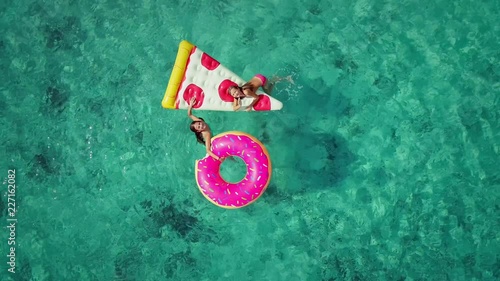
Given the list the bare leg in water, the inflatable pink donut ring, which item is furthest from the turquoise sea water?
the inflatable pink donut ring

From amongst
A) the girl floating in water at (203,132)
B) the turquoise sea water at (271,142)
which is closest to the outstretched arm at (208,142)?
the girl floating in water at (203,132)

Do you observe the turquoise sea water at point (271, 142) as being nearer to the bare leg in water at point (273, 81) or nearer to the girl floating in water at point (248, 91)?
the bare leg in water at point (273, 81)

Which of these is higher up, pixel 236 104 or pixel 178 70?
pixel 178 70

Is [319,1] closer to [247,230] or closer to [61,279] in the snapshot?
[247,230]

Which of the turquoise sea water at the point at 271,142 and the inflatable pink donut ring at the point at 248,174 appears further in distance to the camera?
the turquoise sea water at the point at 271,142

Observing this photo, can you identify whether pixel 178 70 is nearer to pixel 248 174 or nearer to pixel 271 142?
pixel 248 174

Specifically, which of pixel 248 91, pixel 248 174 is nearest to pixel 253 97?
pixel 248 91

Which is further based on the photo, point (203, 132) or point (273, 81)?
point (273, 81)
